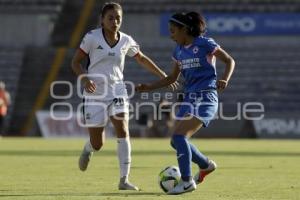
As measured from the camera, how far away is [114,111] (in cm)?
1162

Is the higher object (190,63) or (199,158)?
(190,63)

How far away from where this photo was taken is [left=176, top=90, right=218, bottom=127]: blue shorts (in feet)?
35.3

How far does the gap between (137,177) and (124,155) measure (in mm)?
2233

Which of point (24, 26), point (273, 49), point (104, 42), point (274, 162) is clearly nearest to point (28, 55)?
point (24, 26)

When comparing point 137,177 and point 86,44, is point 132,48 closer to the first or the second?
point 86,44

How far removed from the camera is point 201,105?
35.4 feet

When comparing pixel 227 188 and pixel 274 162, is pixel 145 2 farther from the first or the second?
pixel 227 188

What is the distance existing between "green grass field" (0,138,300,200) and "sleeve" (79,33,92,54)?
1629 millimetres

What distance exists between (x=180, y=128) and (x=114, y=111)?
123 cm

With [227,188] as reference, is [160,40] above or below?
below

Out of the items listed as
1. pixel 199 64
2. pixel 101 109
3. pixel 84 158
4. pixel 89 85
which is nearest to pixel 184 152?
pixel 199 64

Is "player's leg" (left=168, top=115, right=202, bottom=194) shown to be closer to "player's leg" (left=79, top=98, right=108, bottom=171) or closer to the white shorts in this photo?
the white shorts

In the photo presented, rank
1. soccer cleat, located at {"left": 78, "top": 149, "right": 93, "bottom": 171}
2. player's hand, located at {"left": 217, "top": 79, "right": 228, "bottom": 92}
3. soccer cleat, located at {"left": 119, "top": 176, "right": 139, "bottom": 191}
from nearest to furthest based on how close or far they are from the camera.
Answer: player's hand, located at {"left": 217, "top": 79, "right": 228, "bottom": 92}, soccer cleat, located at {"left": 119, "top": 176, "right": 139, "bottom": 191}, soccer cleat, located at {"left": 78, "top": 149, "right": 93, "bottom": 171}

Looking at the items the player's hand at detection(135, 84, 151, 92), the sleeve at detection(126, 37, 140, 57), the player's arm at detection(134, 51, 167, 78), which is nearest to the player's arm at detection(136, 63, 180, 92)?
the player's hand at detection(135, 84, 151, 92)
